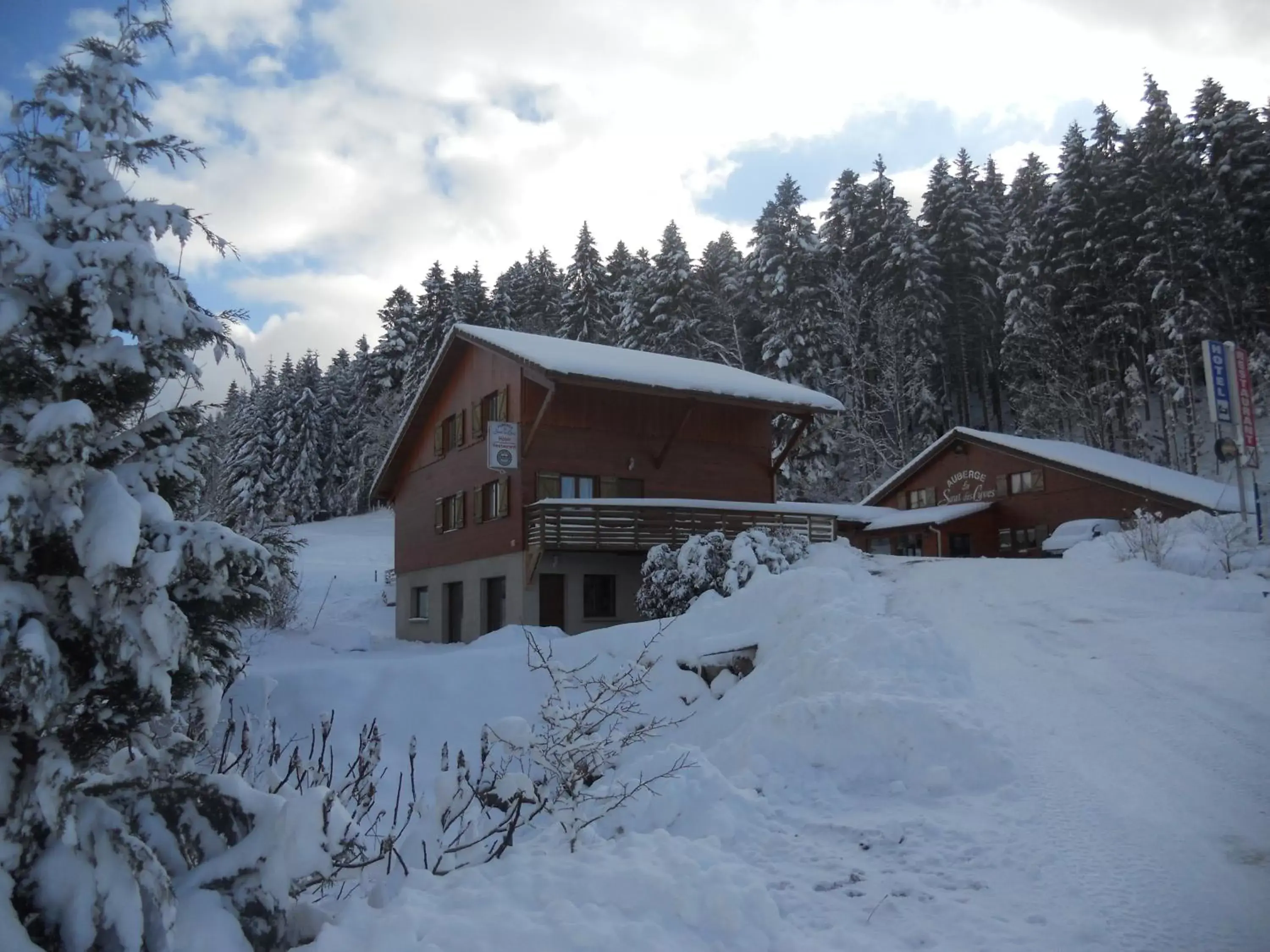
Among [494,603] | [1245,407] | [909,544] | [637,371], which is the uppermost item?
[637,371]

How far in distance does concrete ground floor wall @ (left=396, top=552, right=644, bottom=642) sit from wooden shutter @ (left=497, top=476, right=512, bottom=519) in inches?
47.8

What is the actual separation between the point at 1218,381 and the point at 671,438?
1283 cm

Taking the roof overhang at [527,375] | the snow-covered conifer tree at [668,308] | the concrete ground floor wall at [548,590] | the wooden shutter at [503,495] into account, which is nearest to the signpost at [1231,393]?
the roof overhang at [527,375]

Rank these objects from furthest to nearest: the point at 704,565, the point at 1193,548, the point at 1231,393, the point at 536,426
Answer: the point at 536,426 → the point at 1231,393 → the point at 704,565 → the point at 1193,548

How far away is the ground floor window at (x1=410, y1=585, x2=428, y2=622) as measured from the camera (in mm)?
29594

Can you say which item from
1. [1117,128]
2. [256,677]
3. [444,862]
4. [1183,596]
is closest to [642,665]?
[444,862]

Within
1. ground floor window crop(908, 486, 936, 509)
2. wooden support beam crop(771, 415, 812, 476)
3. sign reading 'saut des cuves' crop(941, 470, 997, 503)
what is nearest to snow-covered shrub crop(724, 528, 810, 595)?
wooden support beam crop(771, 415, 812, 476)

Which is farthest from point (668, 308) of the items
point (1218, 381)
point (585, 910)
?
point (585, 910)

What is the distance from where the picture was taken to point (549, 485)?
23.4 m

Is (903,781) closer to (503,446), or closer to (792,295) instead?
(503,446)

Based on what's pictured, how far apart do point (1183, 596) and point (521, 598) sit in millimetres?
14562

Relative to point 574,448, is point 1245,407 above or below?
above

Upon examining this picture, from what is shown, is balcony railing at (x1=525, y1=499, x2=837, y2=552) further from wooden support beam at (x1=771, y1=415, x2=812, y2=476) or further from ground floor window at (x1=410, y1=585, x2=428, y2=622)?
ground floor window at (x1=410, y1=585, x2=428, y2=622)

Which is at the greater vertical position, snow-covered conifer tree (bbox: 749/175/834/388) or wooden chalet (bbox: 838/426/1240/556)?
snow-covered conifer tree (bbox: 749/175/834/388)
